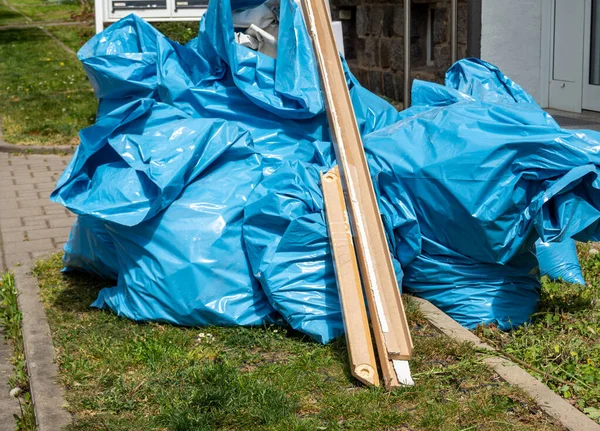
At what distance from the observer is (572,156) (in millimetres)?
3350

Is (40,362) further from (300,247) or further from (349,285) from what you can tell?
(349,285)

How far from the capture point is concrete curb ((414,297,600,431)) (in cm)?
281

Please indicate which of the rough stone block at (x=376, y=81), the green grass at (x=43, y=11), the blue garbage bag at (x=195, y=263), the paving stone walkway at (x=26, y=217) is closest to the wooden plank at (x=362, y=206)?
the blue garbage bag at (x=195, y=263)

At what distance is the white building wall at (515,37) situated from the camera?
753cm

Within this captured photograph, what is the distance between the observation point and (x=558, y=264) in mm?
4285

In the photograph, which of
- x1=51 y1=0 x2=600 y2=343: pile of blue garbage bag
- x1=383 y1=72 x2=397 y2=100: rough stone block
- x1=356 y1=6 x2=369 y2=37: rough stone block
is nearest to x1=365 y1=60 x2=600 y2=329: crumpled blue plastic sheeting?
x1=51 y1=0 x2=600 y2=343: pile of blue garbage bag

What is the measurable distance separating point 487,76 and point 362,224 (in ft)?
4.62

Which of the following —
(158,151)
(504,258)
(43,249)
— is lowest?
(43,249)

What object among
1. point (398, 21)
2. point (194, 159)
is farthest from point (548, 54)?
point (194, 159)

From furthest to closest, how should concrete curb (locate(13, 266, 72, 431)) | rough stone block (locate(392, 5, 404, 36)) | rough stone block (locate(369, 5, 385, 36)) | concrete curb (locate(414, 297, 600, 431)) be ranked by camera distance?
rough stone block (locate(369, 5, 385, 36)) → rough stone block (locate(392, 5, 404, 36)) → concrete curb (locate(13, 266, 72, 431)) → concrete curb (locate(414, 297, 600, 431))

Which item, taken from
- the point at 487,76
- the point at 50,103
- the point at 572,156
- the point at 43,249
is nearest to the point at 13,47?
the point at 50,103

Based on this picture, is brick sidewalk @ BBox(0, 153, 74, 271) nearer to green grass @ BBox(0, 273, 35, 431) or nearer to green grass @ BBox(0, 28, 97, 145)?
green grass @ BBox(0, 273, 35, 431)

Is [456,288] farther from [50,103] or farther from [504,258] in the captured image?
[50,103]

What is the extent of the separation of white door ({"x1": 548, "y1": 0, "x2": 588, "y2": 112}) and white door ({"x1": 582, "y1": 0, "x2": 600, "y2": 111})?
1.4 inches
